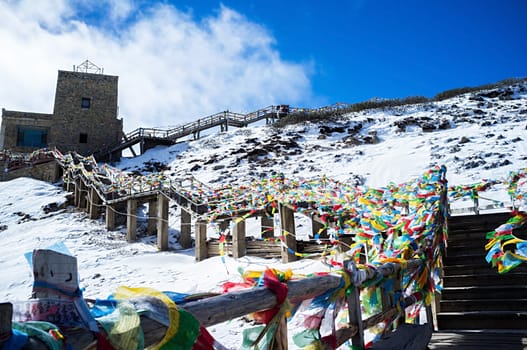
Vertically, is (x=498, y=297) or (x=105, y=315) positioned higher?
(x=105, y=315)

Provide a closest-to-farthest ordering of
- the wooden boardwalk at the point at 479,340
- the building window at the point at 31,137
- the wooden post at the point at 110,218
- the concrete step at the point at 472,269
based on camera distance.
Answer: the wooden boardwalk at the point at 479,340 → the concrete step at the point at 472,269 → the wooden post at the point at 110,218 → the building window at the point at 31,137

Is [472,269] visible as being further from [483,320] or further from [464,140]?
[464,140]

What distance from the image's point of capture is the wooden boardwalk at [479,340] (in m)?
4.44

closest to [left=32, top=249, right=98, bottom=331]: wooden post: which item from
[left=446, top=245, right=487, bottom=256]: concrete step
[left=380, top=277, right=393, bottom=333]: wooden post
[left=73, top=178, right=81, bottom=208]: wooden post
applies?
[left=380, top=277, right=393, bottom=333]: wooden post

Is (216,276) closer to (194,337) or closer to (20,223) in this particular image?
(194,337)

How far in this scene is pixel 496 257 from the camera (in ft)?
14.8

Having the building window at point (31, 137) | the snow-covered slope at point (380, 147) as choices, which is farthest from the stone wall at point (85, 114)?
the snow-covered slope at point (380, 147)

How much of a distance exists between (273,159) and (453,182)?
37.3ft

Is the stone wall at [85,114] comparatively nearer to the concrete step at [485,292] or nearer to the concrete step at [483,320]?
the concrete step at [485,292]

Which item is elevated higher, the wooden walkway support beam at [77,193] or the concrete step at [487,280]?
the wooden walkway support beam at [77,193]

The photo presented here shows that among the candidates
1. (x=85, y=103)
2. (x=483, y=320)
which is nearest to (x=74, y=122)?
(x=85, y=103)

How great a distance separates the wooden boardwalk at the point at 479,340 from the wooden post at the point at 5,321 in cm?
457

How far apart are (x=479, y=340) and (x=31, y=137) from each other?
36187 millimetres

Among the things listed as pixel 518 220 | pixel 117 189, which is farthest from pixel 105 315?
pixel 117 189
